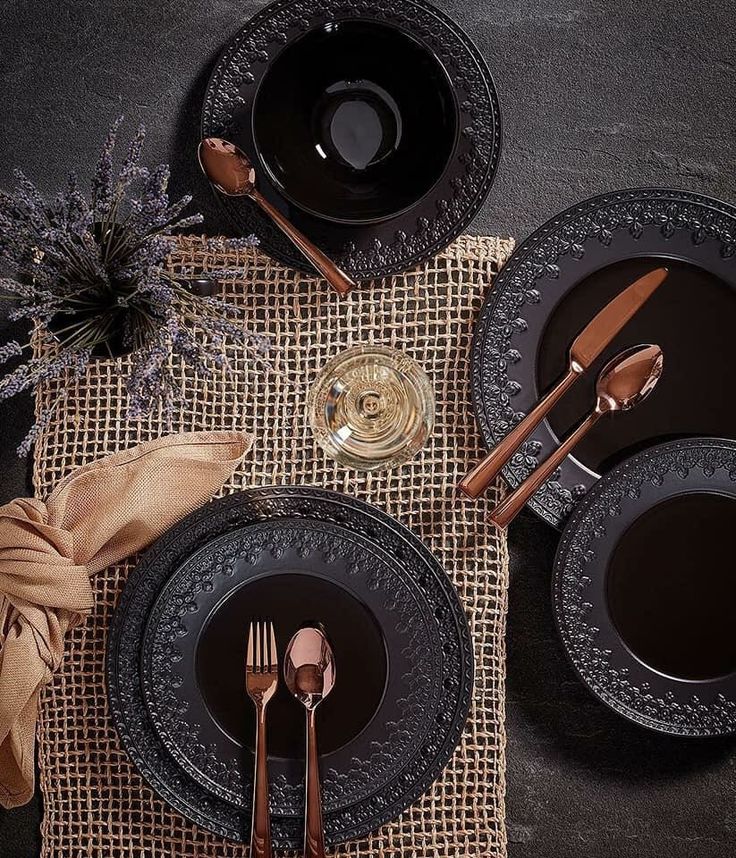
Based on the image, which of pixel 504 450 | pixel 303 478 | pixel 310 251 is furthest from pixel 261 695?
pixel 310 251

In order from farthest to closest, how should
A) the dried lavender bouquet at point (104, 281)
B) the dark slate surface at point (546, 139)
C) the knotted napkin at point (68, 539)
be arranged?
the dark slate surface at point (546, 139) < the knotted napkin at point (68, 539) < the dried lavender bouquet at point (104, 281)

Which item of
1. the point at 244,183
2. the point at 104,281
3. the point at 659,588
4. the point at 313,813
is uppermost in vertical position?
the point at 244,183

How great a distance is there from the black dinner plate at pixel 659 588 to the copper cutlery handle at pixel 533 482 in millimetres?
53

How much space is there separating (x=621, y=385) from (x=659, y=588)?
0.77 ft

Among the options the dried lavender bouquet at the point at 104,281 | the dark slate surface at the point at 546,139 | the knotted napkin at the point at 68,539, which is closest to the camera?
the dried lavender bouquet at the point at 104,281

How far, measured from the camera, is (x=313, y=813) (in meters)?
0.85

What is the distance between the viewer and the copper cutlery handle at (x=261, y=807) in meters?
0.85

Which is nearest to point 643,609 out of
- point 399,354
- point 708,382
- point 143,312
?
point 708,382

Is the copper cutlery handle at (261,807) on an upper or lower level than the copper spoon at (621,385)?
lower

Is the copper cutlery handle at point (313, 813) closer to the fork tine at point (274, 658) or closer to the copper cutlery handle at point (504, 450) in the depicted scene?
the fork tine at point (274, 658)

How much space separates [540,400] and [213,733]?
19.8 inches

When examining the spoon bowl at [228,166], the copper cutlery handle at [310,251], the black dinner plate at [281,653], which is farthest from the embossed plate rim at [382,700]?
the spoon bowl at [228,166]

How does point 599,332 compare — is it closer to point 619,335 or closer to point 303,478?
point 619,335

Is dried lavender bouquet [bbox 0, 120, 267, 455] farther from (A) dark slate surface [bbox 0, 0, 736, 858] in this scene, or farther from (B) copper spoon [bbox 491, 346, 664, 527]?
(B) copper spoon [bbox 491, 346, 664, 527]
